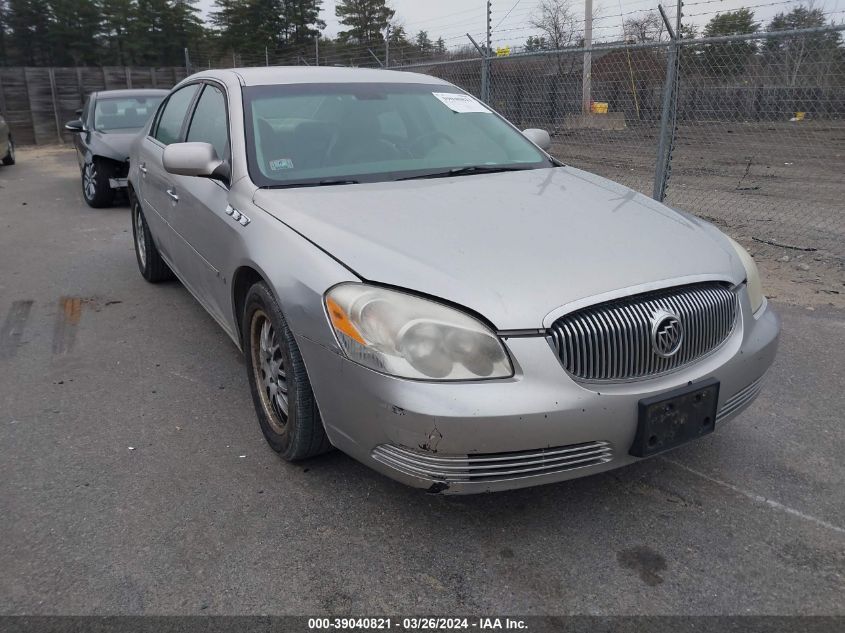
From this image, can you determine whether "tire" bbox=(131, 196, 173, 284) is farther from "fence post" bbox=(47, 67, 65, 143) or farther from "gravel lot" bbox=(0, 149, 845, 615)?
"fence post" bbox=(47, 67, 65, 143)

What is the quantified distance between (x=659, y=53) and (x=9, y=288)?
7089 millimetres

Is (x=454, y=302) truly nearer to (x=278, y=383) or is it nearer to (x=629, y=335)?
(x=629, y=335)

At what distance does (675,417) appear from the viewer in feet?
7.98

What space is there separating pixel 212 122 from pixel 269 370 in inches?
65.2

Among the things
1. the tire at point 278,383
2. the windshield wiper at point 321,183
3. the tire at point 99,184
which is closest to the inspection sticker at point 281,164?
the windshield wiper at point 321,183

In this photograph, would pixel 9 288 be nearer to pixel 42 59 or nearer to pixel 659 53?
pixel 659 53

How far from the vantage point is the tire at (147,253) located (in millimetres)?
5539

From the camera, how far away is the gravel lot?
2.28 metres

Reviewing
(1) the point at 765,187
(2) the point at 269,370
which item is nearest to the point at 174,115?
(2) the point at 269,370

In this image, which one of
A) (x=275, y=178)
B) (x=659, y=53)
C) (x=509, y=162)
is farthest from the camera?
(x=659, y=53)

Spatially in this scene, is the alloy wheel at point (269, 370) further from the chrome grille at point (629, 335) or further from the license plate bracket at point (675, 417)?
the license plate bracket at point (675, 417)

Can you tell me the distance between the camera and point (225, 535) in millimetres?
2574

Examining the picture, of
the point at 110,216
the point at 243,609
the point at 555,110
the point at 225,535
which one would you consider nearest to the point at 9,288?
the point at 110,216

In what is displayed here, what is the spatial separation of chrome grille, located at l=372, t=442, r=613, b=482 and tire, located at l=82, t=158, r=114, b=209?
27.7 ft
